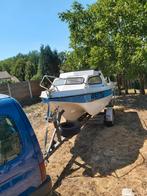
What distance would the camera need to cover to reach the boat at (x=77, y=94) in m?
8.37

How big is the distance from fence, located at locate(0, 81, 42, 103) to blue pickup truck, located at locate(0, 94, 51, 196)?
18100 millimetres

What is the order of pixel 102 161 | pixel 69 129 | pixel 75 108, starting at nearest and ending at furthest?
pixel 102 161, pixel 69 129, pixel 75 108

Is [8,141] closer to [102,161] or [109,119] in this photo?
[102,161]

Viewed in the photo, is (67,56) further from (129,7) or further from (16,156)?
(16,156)

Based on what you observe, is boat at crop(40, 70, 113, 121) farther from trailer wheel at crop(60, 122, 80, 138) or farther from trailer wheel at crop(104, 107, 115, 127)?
trailer wheel at crop(104, 107, 115, 127)

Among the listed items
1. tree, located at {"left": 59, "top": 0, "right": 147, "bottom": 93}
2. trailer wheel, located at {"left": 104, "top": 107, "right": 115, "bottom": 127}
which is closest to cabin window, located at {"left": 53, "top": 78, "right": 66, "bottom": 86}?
trailer wheel, located at {"left": 104, "top": 107, "right": 115, "bottom": 127}

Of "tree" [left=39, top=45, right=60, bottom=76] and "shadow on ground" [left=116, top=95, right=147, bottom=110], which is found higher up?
"tree" [left=39, top=45, right=60, bottom=76]

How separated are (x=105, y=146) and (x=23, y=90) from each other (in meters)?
15.9

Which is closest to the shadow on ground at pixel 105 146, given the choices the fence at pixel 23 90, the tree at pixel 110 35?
the tree at pixel 110 35

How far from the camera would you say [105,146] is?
7.93 meters

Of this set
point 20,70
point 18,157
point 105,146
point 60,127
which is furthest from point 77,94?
point 20,70

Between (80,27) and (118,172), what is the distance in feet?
36.1

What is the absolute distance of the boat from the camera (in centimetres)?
837

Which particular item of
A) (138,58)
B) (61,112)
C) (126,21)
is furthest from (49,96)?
(126,21)
